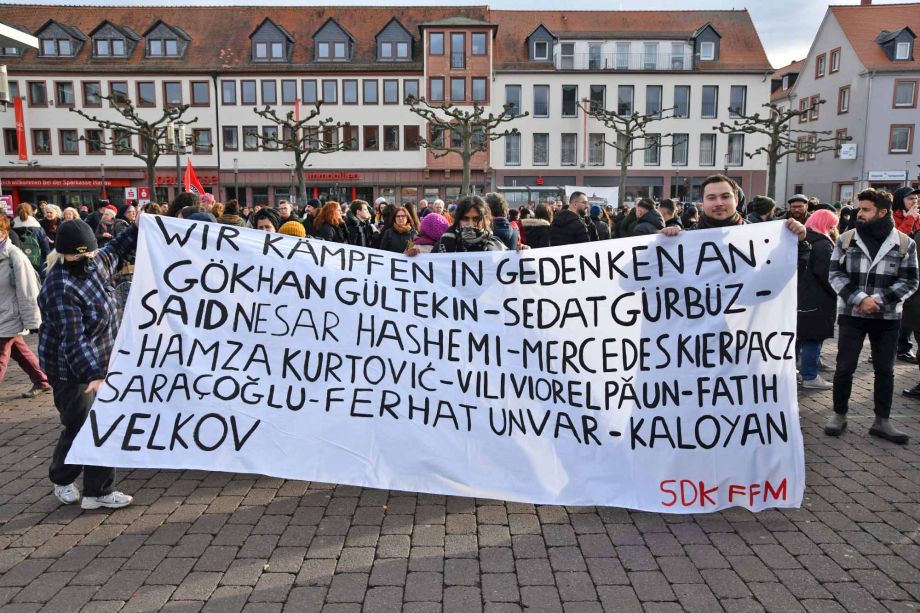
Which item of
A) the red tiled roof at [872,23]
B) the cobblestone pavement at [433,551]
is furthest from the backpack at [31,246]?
the red tiled roof at [872,23]

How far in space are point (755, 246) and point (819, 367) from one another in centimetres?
468

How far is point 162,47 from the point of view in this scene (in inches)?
1881

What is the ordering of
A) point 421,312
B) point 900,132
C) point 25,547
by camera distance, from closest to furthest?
point 25,547 → point 421,312 → point 900,132

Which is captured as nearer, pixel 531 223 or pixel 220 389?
pixel 220 389

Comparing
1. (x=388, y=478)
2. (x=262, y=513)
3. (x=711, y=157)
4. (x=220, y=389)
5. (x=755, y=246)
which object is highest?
(x=711, y=157)

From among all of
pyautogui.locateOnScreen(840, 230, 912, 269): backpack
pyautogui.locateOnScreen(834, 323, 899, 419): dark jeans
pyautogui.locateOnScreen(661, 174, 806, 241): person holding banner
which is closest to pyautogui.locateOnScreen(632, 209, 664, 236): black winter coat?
pyautogui.locateOnScreen(840, 230, 912, 269): backpack

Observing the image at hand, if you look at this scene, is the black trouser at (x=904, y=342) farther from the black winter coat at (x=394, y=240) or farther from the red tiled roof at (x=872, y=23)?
the red tiled roof at (x=872, y=23)

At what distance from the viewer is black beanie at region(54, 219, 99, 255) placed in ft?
14.5

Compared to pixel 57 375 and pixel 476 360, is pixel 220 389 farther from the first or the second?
pixel 476 360

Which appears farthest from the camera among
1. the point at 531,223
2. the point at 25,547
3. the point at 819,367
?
the point at 531,223

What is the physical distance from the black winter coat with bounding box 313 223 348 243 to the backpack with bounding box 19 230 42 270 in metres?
4.87

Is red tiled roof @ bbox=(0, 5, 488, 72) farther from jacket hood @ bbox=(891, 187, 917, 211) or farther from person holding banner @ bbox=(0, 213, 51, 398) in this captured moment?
person holding banner @ bbox=(0, 213, 51, 398)

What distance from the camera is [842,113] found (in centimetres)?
4703

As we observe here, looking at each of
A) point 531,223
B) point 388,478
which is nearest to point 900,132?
point 531,223
